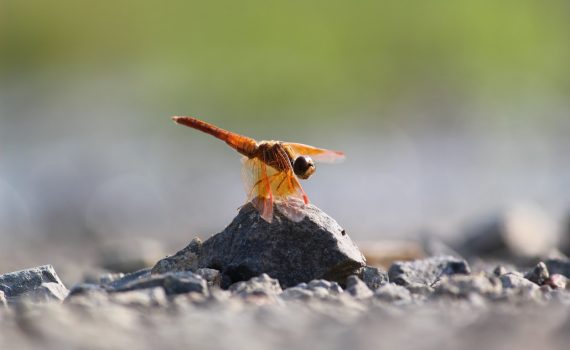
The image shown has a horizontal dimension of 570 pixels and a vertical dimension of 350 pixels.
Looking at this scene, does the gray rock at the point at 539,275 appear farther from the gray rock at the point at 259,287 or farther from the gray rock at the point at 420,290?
the gray rock at the point at 259,287

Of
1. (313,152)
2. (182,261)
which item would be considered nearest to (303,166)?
(313,152)

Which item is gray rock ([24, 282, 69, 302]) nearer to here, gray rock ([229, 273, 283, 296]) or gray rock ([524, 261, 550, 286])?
gray rock ([229, 273, 283, 296])

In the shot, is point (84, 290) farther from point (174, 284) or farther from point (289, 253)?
point (289, 253)

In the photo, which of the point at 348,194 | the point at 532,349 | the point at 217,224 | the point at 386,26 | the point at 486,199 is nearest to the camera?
the point at 532,349

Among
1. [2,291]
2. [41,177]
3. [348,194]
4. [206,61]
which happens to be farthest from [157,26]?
[2,291]

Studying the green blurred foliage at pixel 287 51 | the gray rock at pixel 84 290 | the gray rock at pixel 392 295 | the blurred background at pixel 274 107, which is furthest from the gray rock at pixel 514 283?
the green blurred foliage at pixel 287 51

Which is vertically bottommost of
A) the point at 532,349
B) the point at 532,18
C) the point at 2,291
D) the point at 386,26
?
the point at 532,349

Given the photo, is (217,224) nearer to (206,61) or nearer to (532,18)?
(206,61)
